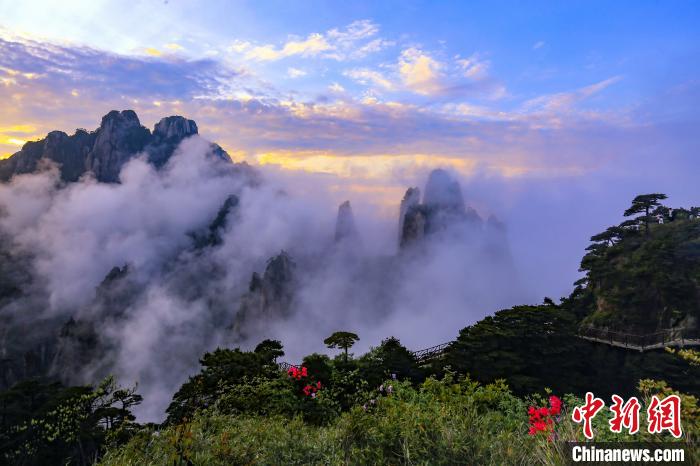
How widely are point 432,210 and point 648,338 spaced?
153354 mm

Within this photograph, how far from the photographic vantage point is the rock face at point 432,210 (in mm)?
179375

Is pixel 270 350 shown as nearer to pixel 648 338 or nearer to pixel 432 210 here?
pixel 648 338

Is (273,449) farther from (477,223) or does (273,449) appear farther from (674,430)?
(477,223)

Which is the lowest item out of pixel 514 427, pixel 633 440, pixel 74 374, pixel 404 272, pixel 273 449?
pixel 74 374

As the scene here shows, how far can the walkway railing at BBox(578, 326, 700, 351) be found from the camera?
26.3m

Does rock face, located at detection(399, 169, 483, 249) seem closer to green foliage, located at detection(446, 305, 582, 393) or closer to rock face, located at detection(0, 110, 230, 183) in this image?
rock face, located at detection(0, 110, 230, 183)

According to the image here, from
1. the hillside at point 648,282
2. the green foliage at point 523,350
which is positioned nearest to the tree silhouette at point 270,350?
the green foliage at point 523,350

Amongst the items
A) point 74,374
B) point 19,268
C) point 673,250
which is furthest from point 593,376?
point 19,268

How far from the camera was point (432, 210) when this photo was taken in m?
180

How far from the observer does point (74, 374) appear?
115 meters

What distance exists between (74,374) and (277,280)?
220 ft

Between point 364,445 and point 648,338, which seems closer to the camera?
point 364,445

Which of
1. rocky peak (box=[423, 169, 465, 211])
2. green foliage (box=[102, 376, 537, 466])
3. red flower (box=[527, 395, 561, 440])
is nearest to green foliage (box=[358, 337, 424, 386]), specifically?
green foliage (box=[102, 376, 537, 466])

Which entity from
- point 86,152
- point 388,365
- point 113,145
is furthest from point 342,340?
point 86,152
